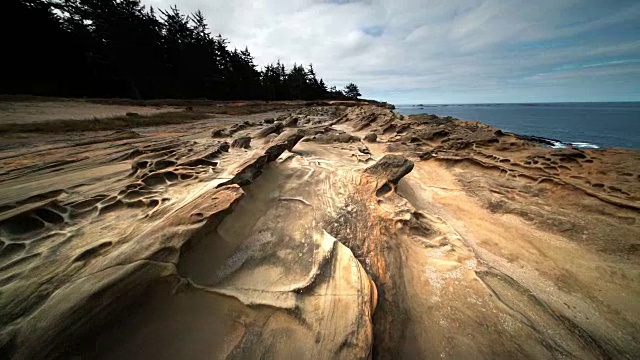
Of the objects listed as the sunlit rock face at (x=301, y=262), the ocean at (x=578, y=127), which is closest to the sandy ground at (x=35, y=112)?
the sunlit rock face at (x=301, y=262)

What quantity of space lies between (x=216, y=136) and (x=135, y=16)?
30515 millimetres

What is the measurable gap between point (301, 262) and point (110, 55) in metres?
32.5

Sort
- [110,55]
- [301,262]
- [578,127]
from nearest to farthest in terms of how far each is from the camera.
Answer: [301,262]
[110,55]
[578,127]

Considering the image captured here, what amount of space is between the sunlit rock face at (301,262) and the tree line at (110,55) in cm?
2184

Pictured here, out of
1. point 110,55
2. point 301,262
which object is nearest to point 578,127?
point 301,262

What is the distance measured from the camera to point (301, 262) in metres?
2.67

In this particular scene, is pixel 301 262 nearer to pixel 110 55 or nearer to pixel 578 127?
pixel 110 55

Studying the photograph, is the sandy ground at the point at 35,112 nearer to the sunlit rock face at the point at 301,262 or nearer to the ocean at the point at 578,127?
the sunlit rock face at the point at 301,262

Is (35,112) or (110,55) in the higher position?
(110,55)

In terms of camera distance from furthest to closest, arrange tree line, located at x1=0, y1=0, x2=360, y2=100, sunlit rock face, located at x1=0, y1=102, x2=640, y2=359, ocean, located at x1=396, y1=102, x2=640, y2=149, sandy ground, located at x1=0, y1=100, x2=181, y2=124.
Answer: ocean, located at x1=396, y1=102, x2=640, y2=149 < tree line, located at x1=0, y1=0, x2=360, y2=100 < sandy ground, located at x1=0, y1=100, x2=181, y2=124 < sunlit rock face, located at x1=0, y1=102, x2=640, y2=359

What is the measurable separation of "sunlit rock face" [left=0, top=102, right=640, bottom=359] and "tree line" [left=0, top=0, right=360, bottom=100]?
2184 centimetres

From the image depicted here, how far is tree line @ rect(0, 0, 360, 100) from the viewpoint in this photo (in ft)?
59.3

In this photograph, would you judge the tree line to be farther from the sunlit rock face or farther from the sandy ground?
the sunlit rock face

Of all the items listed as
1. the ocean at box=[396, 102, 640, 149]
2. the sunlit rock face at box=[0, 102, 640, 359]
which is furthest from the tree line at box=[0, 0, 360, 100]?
the ocean at box=[396, 102, 640, 149]
